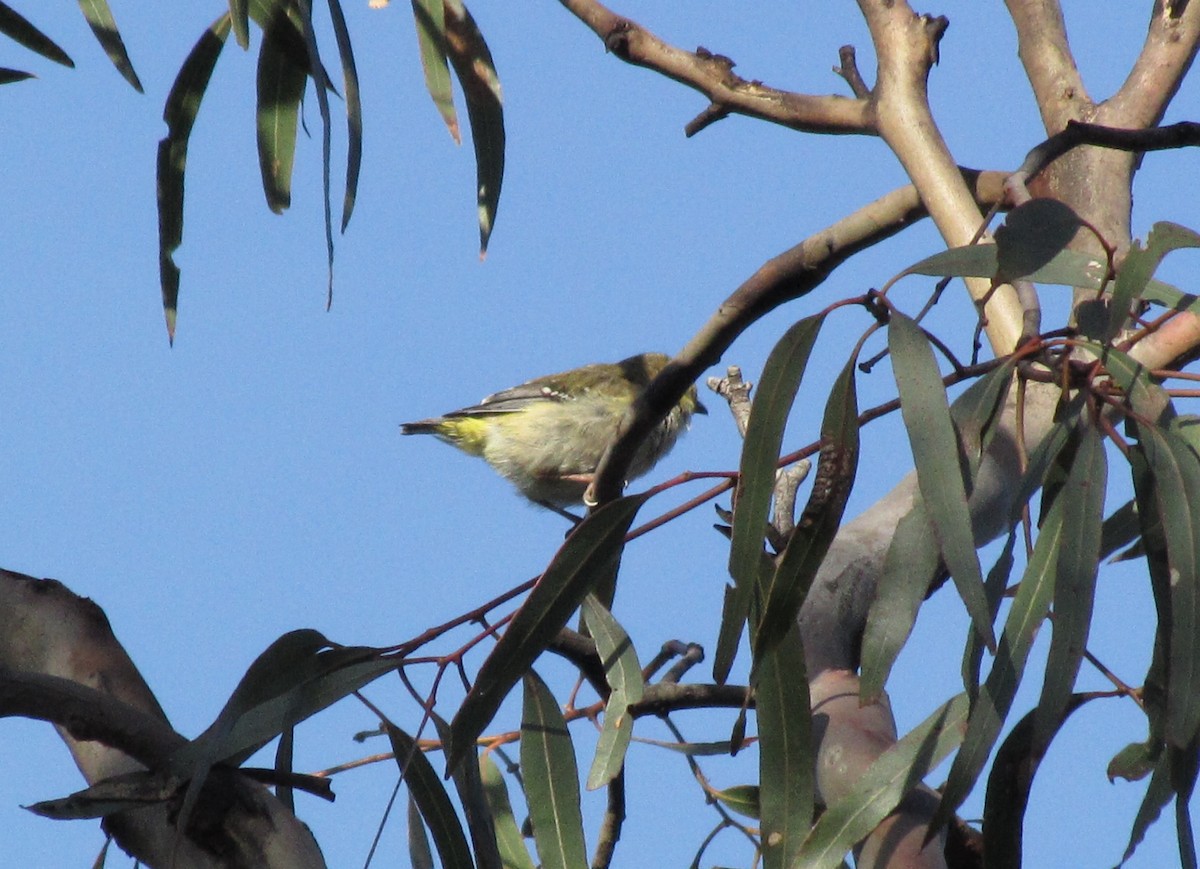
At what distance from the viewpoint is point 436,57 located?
266cm

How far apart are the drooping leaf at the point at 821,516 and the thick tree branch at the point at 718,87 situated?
5.00 feet

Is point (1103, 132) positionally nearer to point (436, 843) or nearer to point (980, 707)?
point (980, 707)

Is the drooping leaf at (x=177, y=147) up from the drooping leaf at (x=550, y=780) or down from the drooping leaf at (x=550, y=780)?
up

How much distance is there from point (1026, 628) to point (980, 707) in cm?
13

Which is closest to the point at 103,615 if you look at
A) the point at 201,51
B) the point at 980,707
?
the point at 980,707

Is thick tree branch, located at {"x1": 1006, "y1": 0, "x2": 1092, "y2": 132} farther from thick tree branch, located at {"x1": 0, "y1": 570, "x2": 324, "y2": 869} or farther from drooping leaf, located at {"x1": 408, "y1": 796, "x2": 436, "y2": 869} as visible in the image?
thick tree branch, located at {"x1": 0, "y1": 570, "x2": 324, "y2": 869}

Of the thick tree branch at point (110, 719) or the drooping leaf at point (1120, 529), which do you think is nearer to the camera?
the thick tree branch at point (110, 719)

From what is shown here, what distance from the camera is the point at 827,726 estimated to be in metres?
1.93

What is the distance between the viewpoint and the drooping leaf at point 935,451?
4.57 ft

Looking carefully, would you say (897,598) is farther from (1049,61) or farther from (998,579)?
(1049,61)

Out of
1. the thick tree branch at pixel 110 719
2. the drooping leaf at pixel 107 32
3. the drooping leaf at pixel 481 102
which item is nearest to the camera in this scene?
the thick tree branch at pixel 110 719

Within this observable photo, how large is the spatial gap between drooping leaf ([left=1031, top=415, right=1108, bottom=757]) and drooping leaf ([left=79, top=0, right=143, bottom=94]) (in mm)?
2036

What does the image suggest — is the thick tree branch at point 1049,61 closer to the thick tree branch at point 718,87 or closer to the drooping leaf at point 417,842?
the thick tree branch at point 718,87

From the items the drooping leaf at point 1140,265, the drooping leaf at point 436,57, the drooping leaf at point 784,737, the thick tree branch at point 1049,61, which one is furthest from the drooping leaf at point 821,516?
the thick tree branch at point 1049,61
